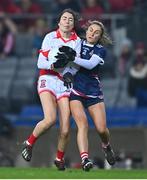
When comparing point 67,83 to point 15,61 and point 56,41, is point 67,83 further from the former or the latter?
point 15,61

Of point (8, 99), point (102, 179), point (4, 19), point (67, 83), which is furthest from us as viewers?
point (4, 19)

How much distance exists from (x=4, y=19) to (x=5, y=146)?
393 cm

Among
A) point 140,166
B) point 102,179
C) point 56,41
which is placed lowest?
point 140,166

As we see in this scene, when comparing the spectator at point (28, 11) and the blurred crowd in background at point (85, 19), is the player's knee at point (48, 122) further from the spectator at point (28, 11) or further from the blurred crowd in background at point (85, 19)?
the spectator at point (28, 11)

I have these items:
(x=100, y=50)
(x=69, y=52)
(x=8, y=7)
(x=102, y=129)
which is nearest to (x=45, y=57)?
(x=69, y=52)

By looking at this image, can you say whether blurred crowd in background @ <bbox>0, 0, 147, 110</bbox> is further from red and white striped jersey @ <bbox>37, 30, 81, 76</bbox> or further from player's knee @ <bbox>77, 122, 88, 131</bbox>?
player's knee @ <bbox>77, 122, 88, 131</bbox>

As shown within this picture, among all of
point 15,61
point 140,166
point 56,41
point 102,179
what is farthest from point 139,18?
point 102,179

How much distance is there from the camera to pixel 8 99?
2497 centimetres

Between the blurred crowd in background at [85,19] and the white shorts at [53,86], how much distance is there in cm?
612

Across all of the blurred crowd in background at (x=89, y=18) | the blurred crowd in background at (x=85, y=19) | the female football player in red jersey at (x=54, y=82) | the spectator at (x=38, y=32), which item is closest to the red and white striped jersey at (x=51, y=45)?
the female football player in red jersey at (x=54, y=82)

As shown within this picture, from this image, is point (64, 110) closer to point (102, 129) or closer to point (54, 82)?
point (54, 82)

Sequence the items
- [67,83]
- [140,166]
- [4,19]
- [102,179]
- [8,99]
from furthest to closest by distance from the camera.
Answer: [4,19] → [8,99] → [140,166] → [67,83] → [102,179]

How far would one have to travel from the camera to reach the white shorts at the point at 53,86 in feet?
58.2

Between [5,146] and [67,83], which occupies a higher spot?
[67,83]
